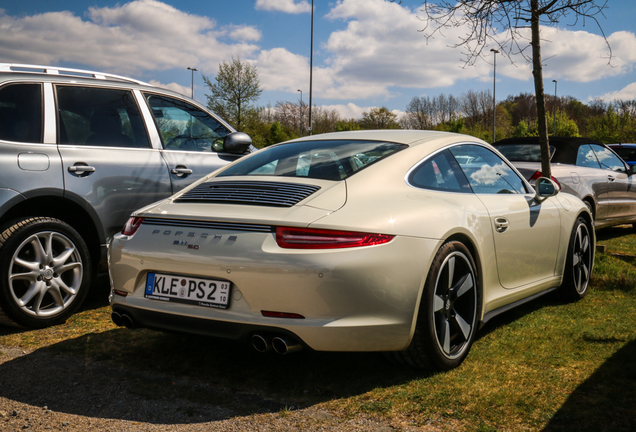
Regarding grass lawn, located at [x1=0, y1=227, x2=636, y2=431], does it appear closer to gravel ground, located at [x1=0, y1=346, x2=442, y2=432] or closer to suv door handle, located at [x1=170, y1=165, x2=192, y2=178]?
gravel ground, located at [x1=0, y1=346, x2=442, y2=432]

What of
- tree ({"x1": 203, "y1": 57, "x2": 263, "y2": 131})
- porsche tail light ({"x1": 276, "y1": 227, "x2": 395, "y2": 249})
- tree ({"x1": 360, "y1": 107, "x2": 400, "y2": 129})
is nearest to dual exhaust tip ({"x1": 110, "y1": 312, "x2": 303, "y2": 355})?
porsche tail light ({"x1": 276, "y1": 227, "x2": 395, "y2": 249})

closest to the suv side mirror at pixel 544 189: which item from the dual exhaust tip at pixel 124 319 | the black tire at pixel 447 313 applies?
the black tire at pixel 447 313

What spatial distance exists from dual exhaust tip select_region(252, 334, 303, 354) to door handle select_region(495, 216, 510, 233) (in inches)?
65.8

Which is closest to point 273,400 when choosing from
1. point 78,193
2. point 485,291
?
point 485,291

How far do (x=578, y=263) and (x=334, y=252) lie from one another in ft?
10.6

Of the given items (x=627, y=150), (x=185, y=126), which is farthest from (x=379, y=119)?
(x=185, y=126)

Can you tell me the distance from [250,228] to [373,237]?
1.99ft

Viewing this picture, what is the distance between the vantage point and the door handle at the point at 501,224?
3719 mm

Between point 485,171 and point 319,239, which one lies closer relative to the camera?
point 319,239

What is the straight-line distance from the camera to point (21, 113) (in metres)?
4.26

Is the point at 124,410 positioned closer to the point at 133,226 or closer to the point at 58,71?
the point at 133,226

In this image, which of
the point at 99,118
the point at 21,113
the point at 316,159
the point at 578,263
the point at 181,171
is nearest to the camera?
the point at 316,159

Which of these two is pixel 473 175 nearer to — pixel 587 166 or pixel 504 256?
pixel 504 256

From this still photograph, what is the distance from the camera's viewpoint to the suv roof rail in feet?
14.8
